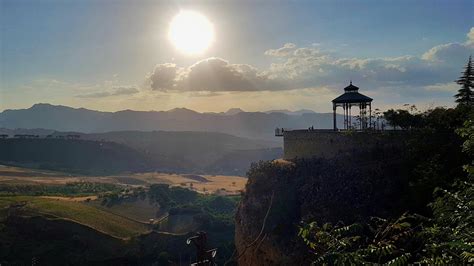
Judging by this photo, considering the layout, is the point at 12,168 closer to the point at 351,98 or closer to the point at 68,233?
the point at 68,233

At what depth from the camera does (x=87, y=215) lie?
61.4 m

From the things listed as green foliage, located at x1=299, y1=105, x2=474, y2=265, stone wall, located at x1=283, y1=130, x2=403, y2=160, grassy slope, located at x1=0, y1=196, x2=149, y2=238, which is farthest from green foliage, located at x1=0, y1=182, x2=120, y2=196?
green foliage, located at x1=299, y1=105, x2=474, y2=265

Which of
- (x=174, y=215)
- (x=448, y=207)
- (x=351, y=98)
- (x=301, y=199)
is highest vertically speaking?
(x=351, y=98)

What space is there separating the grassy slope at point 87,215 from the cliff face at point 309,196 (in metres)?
36.1

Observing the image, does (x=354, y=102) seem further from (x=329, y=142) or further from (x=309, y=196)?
(x=309, y=196)

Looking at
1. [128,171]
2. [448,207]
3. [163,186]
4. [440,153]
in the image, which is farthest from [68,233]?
[128,171]

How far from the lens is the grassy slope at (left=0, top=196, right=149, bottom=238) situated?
58.0 metres

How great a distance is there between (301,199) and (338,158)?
3.40m

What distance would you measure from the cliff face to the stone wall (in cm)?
87

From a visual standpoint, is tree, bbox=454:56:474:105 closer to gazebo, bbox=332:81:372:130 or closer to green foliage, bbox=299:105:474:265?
gazebo, bbox=332:81:372:130

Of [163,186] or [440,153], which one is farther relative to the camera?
[163,186]

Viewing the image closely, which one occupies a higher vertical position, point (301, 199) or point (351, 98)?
point (351, 98)

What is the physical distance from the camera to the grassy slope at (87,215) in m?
58.0

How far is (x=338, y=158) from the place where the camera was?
82.8 ft
